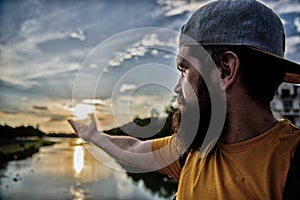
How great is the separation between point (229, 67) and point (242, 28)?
0.10m

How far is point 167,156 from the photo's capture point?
1.03m

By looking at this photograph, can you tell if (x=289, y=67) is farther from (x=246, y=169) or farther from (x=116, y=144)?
(x=116, y=144)

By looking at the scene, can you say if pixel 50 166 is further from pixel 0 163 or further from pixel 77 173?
pixel 0 163

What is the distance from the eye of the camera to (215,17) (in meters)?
0.82

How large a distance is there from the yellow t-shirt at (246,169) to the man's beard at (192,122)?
70mm

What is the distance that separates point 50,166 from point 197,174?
70.8 ft

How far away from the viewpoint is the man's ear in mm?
834

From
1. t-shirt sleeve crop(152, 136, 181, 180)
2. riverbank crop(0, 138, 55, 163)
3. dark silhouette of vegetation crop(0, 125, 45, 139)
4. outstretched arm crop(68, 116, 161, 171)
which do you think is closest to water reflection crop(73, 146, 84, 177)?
riverbank crop(0, 138, 55, 163)

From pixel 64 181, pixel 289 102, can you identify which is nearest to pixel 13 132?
pixel 64 181

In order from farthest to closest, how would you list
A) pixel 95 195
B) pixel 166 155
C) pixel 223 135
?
pixel 95 195 < pixel 166 155 < pixel 223 135

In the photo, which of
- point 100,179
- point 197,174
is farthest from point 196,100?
point 100,179

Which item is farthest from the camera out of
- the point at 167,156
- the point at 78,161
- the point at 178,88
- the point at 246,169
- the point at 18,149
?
the point at 78,161

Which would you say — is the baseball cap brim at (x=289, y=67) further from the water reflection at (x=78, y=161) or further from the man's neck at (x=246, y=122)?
the water reflection at (x=78, y=161)

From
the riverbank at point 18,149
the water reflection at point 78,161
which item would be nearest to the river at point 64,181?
the water reflection at point 78,161
